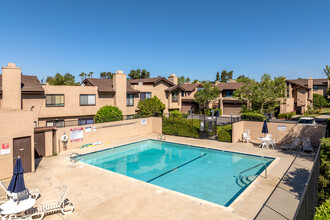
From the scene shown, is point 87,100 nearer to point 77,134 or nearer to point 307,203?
point 77,134

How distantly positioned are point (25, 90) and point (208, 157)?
18625 millimetres

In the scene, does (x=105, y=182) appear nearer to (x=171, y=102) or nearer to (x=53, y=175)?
(x=53, y=175)

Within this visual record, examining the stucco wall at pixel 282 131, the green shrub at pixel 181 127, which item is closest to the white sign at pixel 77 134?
the green shrub at pixel 181 127

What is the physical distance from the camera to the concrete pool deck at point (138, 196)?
27.6 feet

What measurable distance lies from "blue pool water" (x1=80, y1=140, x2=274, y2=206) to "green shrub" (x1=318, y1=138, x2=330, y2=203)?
361 cm

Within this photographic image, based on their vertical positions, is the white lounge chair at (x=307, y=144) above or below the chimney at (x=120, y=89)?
below

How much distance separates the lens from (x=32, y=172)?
13297mm

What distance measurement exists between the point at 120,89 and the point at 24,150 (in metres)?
17.3

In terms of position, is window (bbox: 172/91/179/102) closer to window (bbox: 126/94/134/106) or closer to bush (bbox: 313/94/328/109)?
window (bbox: 126/94/134/106)

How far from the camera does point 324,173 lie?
388 inches

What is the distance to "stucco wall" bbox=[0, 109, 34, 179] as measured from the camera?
1200cm

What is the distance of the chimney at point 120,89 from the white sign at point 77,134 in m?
9.42

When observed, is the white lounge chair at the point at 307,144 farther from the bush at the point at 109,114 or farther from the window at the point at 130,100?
the window at the point at 130,100

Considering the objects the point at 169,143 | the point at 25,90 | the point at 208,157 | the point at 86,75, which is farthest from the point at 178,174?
the point at 86,75
